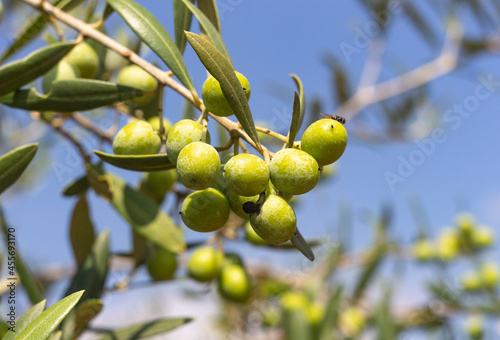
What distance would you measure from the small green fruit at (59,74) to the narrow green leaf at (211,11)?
36 cm

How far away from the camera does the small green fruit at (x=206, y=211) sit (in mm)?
781

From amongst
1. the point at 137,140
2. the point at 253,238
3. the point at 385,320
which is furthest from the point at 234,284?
the point at 385,320

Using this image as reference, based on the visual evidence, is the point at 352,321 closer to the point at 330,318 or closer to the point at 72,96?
the point at 330,318

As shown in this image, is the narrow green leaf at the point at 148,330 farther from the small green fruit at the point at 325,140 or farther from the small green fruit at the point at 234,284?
the small green fruit at the point at 325,140

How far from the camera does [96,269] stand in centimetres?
128

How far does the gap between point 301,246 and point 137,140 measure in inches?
15.8

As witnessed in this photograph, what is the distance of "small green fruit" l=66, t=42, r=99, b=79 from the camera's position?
124 cm

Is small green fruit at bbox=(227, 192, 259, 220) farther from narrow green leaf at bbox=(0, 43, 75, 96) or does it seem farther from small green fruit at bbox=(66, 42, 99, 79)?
small green fruit at bbox=(66, 42, 99, 79)

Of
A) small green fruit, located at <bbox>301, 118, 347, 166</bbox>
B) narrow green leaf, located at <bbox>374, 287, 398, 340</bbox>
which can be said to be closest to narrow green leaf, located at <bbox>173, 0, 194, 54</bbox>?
small green fruit, located at <bbox>301, 118, 347, 166</bbox>

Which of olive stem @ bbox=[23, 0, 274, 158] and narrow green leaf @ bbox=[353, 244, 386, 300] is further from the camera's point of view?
narrow green leaf @ bbox=[353, 244, 386, 300]

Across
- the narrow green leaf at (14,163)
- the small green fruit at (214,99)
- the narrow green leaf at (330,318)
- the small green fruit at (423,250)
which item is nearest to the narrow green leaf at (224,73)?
the small green fruit at (214,99)

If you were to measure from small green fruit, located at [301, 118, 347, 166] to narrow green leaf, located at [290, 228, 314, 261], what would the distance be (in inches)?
5.3

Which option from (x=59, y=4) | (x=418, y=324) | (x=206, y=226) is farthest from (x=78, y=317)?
(x=418, y=324)

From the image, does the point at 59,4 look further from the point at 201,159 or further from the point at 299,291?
the point at 299,291
